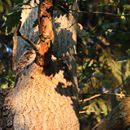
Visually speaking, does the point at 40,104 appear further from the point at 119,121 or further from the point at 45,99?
the point at 119,121

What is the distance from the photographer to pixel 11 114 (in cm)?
271

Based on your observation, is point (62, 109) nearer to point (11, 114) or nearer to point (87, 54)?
point (11, 114)

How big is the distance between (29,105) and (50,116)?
0.49 ft

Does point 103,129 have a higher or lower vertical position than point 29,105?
lower

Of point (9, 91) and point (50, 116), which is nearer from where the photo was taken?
point (50, 116)

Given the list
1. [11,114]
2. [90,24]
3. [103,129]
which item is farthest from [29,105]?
[90,24]

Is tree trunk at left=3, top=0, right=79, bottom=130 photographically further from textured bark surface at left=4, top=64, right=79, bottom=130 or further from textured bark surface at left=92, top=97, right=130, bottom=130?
textured bark surface at left=92, top=97, right=130, bottom=130

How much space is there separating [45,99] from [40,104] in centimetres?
5

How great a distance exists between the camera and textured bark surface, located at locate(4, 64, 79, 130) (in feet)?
8.61

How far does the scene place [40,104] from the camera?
2680 mm

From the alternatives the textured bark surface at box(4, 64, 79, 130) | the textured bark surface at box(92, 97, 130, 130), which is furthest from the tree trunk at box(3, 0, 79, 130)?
the textured bark surface at box(92, 97, 130, 130)

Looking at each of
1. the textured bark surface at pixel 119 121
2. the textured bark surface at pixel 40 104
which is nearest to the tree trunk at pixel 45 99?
the textured bark surface at pixel 40 104

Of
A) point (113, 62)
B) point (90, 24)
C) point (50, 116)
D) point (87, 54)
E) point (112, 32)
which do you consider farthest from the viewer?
point (90, 24)

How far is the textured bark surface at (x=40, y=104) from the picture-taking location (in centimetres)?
262
